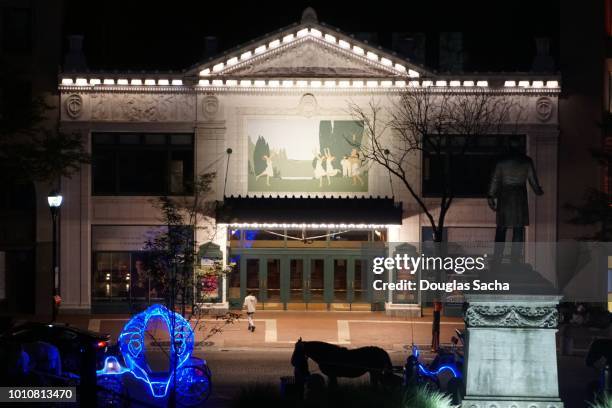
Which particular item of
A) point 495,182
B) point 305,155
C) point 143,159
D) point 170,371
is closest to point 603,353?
point 495,182

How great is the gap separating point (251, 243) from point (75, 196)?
724 centimetres

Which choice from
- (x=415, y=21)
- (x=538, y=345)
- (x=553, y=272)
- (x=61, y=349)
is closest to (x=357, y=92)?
(x=415, y=21)

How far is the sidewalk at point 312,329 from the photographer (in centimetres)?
3425

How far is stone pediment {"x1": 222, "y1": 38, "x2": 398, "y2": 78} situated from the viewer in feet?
129

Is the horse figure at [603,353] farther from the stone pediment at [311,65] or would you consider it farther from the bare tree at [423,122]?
the stone pediment at [311,65]

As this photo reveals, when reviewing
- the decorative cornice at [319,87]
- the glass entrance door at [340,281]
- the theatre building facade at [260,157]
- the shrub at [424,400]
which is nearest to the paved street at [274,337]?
the glass entrance door at [340,281]

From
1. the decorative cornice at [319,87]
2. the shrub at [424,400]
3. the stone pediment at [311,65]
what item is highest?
the stone pediment at [311,65]

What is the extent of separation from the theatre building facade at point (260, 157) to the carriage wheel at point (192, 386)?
53.9ft

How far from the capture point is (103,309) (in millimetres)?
40188

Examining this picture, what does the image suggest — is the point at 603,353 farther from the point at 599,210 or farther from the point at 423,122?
the point at 423,122

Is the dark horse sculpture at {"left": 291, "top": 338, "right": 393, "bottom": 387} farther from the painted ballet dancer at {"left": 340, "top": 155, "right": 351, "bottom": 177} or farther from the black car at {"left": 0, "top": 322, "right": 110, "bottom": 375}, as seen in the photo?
the painted ballet dancer at {"left": 340, "top": 155, "right": 351, "bottom": 177}

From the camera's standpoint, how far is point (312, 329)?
36938 millimetres

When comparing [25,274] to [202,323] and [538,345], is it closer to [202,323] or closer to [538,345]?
[202,323]

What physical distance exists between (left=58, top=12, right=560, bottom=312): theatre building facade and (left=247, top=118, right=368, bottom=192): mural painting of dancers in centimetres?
4
